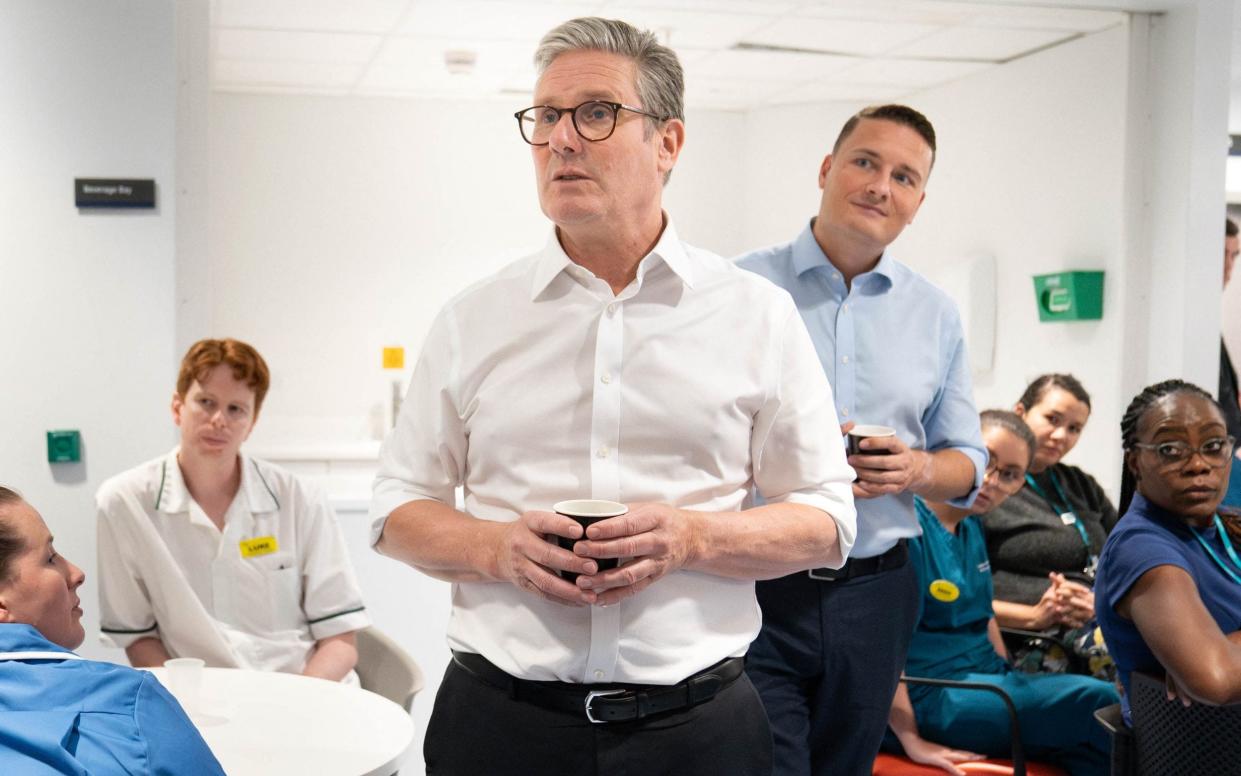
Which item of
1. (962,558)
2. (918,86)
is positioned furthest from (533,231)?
(962,558)

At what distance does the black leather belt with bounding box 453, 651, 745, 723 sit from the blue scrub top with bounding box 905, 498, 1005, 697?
1699 millimetres

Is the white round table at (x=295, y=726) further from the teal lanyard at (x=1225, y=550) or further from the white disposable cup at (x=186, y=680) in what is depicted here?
the teal lanyard at (x=1225, y=550)

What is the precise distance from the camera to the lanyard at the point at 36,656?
129 centimetres

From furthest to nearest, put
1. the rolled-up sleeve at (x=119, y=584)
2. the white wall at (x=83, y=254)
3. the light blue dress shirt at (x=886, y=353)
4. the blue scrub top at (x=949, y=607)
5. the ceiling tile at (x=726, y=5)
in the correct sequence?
the ceiling tile at (x=726, y=5) < the white wall at (x=83, y=254) < the blue scrub top at (x=949, y=607) < the rolled-up sleeve at (x=119, y=584) < the light blue dress shirt at (x=886, y=353)

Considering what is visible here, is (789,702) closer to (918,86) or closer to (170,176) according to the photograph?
(170,176)

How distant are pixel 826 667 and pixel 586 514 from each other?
987 mm

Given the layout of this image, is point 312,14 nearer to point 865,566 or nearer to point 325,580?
point 325,580

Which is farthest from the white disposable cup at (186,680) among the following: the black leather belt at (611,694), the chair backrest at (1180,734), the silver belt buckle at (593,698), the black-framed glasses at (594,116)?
the chair backrest at (1180,734)

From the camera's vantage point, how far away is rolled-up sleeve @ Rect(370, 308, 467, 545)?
1550 millimetres

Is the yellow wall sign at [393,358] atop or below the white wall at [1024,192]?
below

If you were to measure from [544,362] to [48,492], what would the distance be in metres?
2.64

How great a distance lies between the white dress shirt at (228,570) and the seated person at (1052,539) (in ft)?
6.65

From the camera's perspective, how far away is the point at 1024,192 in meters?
5.61

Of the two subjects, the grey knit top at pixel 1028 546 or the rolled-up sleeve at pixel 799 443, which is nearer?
the rolled-up sleeve at pixel 799 443
